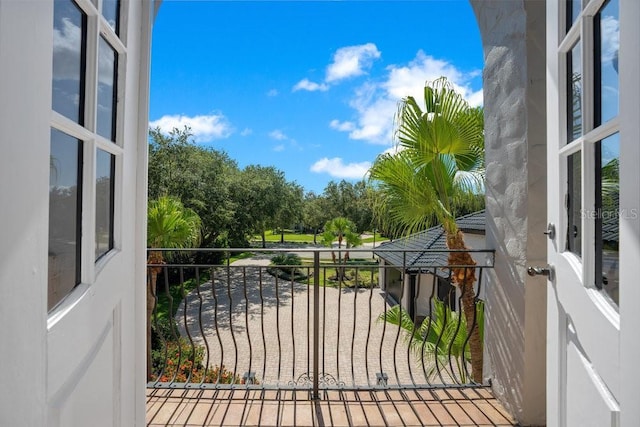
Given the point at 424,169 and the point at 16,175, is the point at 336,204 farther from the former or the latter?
the point at 16,175

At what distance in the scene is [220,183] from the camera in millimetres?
12352

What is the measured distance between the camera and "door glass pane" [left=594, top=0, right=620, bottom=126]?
32.9 inches

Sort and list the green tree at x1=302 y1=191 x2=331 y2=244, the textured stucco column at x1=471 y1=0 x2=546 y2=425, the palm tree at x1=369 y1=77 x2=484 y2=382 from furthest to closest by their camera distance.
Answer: the green tree at x1=302 y1=191 x2=331 y2=244, the palm tree at x1=369 y1=77 x2=484 y2=382, the textured stucco column at x1=471 y1=0 x2=546 y2=425

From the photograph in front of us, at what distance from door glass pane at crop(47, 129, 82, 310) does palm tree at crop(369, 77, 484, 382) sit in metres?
2.01

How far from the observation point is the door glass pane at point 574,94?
102 centimetres

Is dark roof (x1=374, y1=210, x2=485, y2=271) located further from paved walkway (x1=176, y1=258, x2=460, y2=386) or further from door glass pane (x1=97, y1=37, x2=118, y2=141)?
door glass pane (x1=97, y1=37, x2=118, y2=141)

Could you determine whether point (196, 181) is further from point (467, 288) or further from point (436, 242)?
point (467, 288)

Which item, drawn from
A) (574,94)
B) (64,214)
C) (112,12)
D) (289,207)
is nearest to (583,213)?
(574,94)

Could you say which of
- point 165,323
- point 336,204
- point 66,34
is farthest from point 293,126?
point 66,34

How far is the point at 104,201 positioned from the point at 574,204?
1369 mm

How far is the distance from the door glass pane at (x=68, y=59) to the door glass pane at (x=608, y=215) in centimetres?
126

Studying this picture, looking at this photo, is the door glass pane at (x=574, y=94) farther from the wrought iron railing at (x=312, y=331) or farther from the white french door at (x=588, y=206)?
the wrought iron railing at (x=312, y=331)

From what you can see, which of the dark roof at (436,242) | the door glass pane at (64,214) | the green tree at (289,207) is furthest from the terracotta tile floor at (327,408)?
the green tree at (289,207)

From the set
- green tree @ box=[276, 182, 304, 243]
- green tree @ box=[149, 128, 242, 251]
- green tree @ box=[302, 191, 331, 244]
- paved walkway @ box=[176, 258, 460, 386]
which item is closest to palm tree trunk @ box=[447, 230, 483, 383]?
paved walkway @ box=[176, 258, 460, 386]
